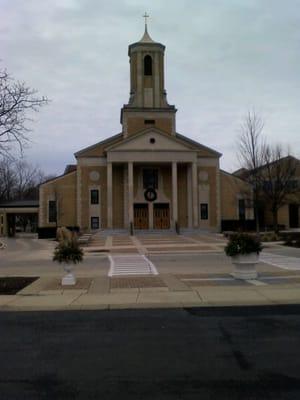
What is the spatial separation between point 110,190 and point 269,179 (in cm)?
1743

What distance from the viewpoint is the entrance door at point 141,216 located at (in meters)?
55.1

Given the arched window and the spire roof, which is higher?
the spire roof

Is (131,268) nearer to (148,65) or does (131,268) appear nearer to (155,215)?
(155,215)

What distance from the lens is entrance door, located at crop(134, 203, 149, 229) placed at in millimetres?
55144

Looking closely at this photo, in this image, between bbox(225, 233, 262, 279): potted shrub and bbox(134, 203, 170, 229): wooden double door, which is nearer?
bbox(225, 233, 262, 279): potted shrub

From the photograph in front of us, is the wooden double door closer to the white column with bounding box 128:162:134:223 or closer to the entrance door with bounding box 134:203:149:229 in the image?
the entrance door with bounding box 134:203:149:229

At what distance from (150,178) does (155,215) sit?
408 centimetres

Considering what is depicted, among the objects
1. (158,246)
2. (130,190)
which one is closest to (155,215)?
(130,190)

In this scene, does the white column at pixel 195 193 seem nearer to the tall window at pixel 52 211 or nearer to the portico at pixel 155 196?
the portico at pixel 155 196

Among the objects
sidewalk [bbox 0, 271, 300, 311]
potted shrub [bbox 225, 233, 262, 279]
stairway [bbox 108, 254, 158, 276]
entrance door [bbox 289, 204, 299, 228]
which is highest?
entrance door [bbox 289, 204, 299, 228]

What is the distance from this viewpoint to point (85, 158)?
56031mm

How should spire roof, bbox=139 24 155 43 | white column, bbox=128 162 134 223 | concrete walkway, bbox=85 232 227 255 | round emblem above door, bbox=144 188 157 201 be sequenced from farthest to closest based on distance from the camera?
spire roof, bbox=139 24 155 43
round emblem above door, bbox=144 188 157 201
white column, bbox=128 162 134 223
concrete walkway, bbox=85 232 227 255

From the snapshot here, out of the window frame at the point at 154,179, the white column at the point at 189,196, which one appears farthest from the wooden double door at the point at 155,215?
the white column at the point at 189,196

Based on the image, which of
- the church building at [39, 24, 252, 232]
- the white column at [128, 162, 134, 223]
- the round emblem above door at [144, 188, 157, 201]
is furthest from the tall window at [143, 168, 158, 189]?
the white column at [128, 162, 134, 223]
